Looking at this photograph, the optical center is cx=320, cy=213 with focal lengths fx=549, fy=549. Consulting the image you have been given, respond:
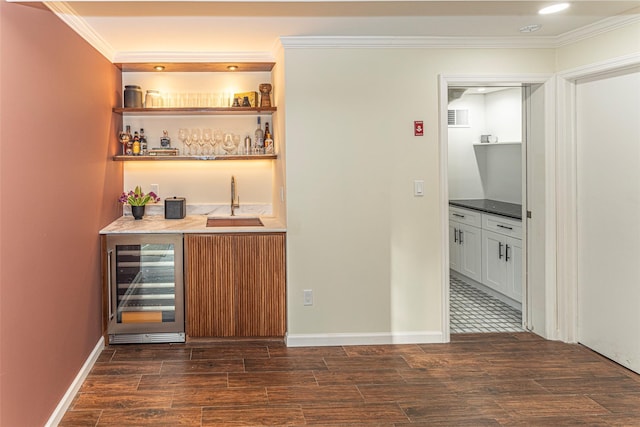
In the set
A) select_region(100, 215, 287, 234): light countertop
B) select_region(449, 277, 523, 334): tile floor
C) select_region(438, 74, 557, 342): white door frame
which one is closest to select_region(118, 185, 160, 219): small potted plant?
select_region(100, 215, 287, 234): light countertop

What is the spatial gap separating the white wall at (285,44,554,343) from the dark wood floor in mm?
345

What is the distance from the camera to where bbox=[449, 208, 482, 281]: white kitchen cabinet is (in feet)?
18.8

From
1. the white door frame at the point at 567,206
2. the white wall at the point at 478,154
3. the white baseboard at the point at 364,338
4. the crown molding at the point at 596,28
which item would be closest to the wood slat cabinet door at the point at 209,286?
the white baseboard at the point at 364,338

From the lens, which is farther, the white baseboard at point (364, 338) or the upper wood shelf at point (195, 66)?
the upper wood shelf at point (195, 66)

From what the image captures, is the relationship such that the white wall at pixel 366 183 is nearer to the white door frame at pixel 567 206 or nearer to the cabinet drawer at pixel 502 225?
the white door frame at pixel 567 206

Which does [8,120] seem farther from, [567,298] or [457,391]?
[567,298]

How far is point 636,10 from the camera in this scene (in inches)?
133

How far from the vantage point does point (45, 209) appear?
2.79 m

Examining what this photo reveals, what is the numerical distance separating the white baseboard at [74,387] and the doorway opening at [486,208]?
2.80m

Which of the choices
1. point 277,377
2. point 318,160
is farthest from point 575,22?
point 277,377

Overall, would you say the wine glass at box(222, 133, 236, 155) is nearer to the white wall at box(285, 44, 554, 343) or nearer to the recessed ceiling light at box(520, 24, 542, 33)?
the white wall at box(285, 44, 554, 343)

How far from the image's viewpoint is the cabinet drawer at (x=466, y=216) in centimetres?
570

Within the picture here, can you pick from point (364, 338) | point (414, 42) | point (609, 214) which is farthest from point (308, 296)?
point (609, 214)

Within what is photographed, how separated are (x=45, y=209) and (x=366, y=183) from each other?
223 cm
